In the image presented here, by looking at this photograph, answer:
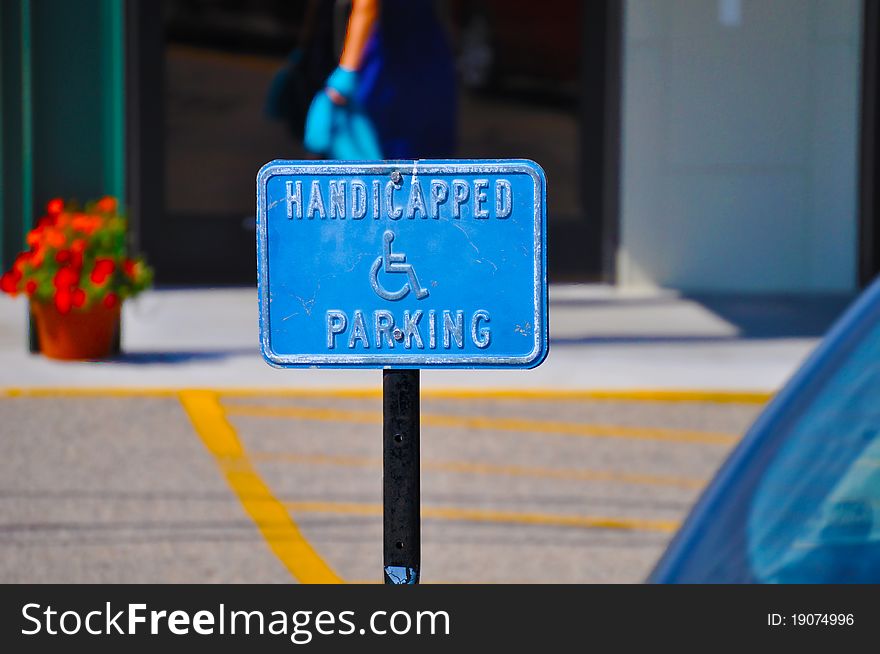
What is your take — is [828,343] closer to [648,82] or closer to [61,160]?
[61,160]

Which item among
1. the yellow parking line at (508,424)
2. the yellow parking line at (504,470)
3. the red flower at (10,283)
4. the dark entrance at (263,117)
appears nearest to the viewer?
the yellow parking line at (504,470)

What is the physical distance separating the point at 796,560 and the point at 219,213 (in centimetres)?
1185

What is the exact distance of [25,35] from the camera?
40.4 ft

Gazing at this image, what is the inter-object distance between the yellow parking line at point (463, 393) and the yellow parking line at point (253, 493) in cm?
24

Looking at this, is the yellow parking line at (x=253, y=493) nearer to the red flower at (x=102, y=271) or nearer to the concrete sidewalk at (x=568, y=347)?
the concrete sidewalk at (x=568, y=347)

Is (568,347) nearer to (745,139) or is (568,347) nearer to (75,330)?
(75,330)

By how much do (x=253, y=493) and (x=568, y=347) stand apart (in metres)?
4.25

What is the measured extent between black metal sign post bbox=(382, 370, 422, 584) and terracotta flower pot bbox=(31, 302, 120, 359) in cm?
829

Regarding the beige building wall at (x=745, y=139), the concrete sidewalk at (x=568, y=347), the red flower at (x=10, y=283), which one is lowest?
the concrete sidewalk at (x=568, y=347)

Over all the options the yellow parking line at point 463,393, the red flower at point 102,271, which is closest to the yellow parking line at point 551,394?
the yellow parking line at point 463,393

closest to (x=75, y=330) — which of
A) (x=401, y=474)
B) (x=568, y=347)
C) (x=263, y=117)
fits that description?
(x=568, y=347)

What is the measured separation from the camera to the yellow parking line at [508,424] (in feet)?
27.6

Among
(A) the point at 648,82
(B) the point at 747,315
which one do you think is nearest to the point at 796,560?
(B) the point at 747,315

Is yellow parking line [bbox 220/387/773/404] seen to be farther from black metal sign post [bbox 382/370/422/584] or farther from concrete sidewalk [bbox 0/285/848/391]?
black metal sign post [bbox 382/370/422/584]
